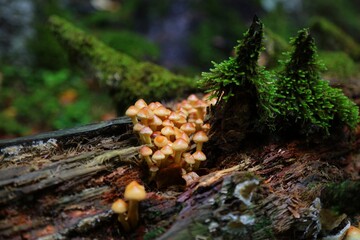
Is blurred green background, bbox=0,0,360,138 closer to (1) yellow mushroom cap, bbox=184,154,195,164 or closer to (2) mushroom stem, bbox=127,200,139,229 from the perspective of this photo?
(1) yellow mushroom cap, bbox=184,154,195,164

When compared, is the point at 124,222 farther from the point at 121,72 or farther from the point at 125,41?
the point at 125,41

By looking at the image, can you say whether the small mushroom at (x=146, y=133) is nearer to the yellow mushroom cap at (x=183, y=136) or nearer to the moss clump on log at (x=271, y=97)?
the yellow mushroom cap at (x=183, y=136)

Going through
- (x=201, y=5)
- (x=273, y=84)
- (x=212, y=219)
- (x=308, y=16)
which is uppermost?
(x=201, y=5)

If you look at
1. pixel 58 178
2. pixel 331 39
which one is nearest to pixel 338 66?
pixel 331 39

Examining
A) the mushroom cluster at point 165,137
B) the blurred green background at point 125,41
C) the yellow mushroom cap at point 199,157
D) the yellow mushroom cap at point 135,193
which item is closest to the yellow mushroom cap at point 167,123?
the mushroom cluster at point 165,137

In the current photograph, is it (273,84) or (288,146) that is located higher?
(273,84)

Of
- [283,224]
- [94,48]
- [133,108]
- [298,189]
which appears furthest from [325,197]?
[94,48]

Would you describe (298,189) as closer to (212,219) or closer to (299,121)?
(299,121)

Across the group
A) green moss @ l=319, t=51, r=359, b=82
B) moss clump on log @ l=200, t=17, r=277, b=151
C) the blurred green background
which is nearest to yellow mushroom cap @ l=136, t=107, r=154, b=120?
moss clump on log @ l=200, t=17, r=277, b=151
